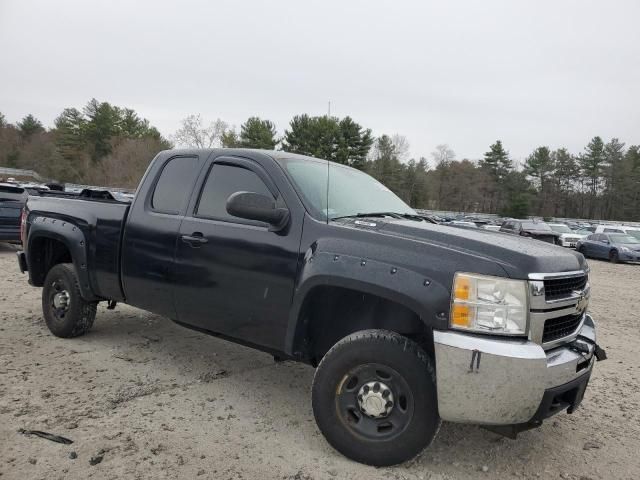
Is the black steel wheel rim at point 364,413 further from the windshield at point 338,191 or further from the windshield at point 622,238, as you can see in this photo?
the windshield at point 622,238

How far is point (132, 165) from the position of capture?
56.2 metres

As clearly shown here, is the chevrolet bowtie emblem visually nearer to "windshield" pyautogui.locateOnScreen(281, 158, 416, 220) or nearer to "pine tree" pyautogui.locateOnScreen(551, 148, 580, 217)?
"windshield" pyautogui.locateOnScreen(281, 158, 416, 220)

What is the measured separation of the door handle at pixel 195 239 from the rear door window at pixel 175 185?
33 centimetres

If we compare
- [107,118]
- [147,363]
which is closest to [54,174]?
[107,118]

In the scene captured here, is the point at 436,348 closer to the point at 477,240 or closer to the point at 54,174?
the point at 477,240

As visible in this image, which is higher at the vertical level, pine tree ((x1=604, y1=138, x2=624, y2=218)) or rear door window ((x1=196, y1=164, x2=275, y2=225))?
pine tree ((x1=604, y1=138, x2=624, y2=218))

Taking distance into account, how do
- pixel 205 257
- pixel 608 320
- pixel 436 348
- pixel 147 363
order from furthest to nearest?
pixel 608 320 → pixel 147 363 → pixel 205 257 → pixel 436 348

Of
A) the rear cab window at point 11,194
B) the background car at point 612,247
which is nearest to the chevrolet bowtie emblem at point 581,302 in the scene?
the rear cab window at point 11,194

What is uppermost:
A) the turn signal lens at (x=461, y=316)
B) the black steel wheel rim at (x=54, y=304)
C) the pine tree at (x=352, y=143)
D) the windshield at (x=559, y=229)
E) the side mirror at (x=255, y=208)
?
the pine tree at (x=352, y=143)

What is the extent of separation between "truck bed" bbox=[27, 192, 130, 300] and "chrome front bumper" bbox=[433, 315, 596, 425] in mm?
3026

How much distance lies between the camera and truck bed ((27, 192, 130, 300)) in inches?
173

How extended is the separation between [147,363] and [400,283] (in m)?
2.86

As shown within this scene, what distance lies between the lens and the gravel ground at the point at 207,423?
2.87 m

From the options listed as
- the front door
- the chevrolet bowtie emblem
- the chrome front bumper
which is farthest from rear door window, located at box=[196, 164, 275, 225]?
the chevrolet bowtie emblem
